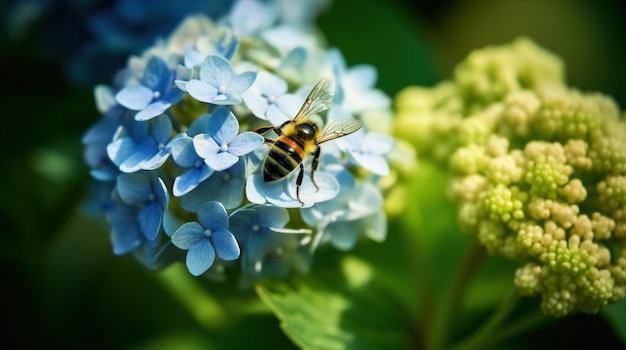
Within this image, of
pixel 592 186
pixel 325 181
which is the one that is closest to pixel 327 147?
pixel 325 181

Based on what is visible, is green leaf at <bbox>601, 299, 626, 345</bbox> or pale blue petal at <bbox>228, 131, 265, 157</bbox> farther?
green leaf at <bbox>601, 299, 626, 345</bbox>

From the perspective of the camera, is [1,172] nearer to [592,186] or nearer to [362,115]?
[362,115]

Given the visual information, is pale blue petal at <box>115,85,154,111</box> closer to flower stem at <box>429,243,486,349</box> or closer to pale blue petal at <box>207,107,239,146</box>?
pale blue petal at <box>207,107,239,146</box>

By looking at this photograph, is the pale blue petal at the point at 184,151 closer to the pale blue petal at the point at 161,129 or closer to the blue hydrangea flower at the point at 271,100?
the pale blue petal at the point at 161,129

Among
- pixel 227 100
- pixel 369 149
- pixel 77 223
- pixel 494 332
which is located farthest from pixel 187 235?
pixel 77 223

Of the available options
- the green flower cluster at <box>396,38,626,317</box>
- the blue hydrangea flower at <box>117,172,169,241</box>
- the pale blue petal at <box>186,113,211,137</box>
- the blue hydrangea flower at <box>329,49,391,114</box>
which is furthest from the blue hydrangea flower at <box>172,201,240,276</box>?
the green flower cluster at <box>396,38,626,317</box>

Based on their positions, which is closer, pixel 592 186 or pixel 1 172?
pixel 592 186

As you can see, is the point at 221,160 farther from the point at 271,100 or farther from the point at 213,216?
the point at 271,100
